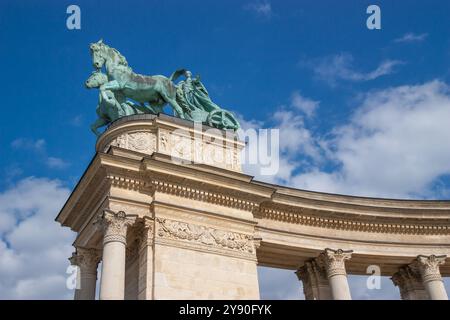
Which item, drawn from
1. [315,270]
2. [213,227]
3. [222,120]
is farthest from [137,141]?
[315,270]

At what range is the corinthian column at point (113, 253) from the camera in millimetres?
25000

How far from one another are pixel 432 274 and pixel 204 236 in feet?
45.4

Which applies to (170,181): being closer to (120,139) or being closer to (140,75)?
(120,139)

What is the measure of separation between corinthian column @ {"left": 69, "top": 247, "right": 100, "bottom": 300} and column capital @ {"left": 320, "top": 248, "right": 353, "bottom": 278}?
1250 cm

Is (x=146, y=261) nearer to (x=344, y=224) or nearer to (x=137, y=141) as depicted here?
(x=137, y=141)

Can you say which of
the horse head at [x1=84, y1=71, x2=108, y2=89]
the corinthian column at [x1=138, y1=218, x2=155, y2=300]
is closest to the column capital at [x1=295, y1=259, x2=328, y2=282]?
the corinthian column at [x1=138, y1=218, x2=155, y2=300]

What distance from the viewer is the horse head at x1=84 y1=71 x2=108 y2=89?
32.9m

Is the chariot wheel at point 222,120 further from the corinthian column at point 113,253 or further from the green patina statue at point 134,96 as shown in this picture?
the corinthian column at point 113,253

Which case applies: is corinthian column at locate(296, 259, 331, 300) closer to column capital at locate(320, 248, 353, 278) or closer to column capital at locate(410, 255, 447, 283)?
column capital at locate(320, 248, 353, 278)

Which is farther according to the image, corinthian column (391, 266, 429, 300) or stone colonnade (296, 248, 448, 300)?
corinthian column (391, 266, 429, 300)

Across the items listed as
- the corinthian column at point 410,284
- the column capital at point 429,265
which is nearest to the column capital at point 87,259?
the corinthian column at point 410,284

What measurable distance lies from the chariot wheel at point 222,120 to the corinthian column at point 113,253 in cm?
898
